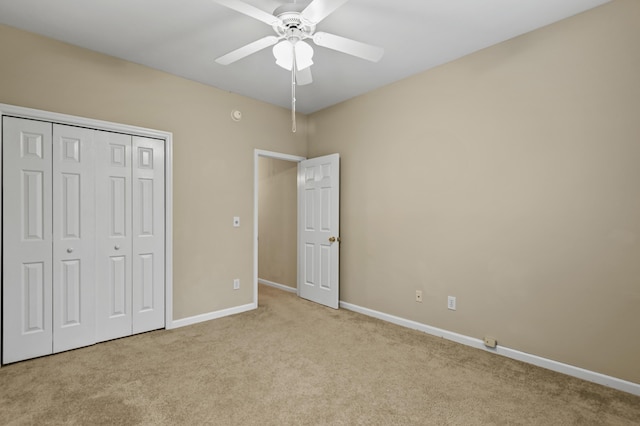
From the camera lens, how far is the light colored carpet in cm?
192

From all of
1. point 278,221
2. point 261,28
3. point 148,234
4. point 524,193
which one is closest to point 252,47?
point 261,28

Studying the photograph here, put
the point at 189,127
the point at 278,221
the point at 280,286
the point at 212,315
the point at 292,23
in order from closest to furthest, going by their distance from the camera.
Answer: the point at 292,23 < the point at 189,127 < the point at 212,315 < the point at 280,286 < the point at 278,221

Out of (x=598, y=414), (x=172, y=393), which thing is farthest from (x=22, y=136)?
(x=598, y=414)

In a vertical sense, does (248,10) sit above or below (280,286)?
above

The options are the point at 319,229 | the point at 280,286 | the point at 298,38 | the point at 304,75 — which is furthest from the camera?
the point at 280,286

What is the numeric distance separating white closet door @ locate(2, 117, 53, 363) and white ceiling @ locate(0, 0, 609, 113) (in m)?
0.91

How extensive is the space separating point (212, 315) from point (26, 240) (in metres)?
1.85

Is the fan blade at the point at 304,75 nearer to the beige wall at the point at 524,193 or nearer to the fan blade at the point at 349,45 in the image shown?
the fan blade at the point at 349,45

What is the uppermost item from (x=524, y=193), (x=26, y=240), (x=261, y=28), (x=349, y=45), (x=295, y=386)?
(x=261, y=28)

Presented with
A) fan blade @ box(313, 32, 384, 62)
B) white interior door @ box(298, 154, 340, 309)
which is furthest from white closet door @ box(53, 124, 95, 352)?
white interior door @ box(298, 154, 340, 309)

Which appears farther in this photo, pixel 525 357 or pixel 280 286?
pixel 280 286

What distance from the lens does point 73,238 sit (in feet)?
9.30

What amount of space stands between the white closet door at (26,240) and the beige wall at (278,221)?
2935mm

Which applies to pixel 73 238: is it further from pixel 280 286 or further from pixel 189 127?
pixel 280 286
